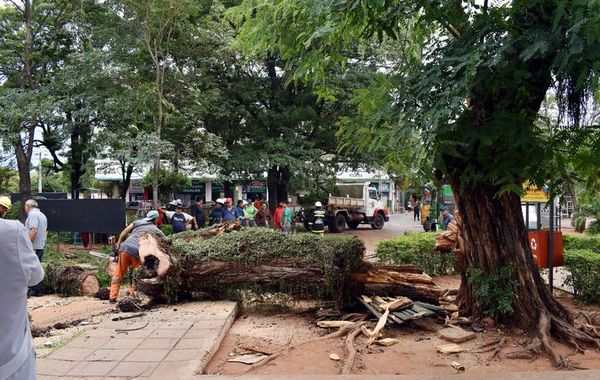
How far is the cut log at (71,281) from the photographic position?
930cm

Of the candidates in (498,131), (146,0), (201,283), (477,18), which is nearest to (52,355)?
(201,283)

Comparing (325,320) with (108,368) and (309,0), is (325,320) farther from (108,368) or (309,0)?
(309,0)

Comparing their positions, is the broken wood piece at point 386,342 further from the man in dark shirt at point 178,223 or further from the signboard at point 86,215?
the signboard at point 86,215

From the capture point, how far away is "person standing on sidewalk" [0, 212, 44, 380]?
2.26 metres

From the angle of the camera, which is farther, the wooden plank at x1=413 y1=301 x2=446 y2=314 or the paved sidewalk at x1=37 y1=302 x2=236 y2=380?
the wooden plank at x1=413 y1=301 x2=446 y2=314

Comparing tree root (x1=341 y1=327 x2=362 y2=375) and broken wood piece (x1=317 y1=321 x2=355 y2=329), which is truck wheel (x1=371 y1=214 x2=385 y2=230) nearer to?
broken wood piece (x1=317 y1=321 x2=355 y2=329)

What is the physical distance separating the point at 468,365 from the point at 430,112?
263 centimetres

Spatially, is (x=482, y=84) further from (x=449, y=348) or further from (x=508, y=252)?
(x=449, y=348)

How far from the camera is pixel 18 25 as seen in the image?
58.9 ft

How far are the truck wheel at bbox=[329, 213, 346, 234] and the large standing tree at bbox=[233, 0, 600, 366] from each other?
1687 cm

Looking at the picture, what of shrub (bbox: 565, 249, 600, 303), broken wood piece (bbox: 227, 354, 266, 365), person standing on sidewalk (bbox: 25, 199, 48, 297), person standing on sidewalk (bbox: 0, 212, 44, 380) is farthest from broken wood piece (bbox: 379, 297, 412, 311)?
person standing on sidewalk (bbox: 25, 199, 48, 297)

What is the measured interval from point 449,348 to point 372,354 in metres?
0.85

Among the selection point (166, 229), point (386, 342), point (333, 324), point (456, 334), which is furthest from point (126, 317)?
point (166, 229)

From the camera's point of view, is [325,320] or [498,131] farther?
[325,320]
